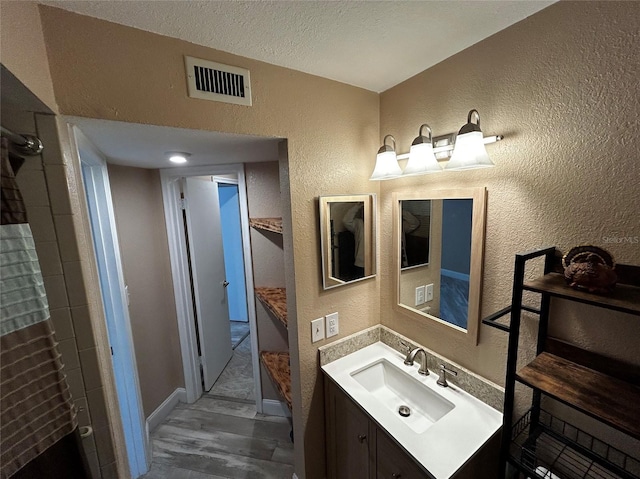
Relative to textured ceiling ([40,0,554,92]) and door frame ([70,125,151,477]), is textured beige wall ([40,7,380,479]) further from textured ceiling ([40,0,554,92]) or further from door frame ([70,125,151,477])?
door frame ([70,125,151,477])

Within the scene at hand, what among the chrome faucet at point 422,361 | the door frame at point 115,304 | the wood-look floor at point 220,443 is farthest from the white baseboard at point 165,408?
the chrome faucet at point 422,361

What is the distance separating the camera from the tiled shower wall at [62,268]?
82cm

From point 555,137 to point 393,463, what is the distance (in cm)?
138

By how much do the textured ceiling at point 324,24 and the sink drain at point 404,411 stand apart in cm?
167

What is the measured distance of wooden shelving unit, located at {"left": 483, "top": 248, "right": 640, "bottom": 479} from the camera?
0.70 m

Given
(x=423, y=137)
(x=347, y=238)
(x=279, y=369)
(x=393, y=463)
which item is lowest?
(x=279, y=369)

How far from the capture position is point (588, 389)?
76 cm

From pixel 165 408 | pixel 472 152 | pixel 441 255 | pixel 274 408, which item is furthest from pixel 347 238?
pixel 165 408

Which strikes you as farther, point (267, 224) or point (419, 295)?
point (267, 224)

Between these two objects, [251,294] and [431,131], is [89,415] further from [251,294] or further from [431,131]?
[431,131]

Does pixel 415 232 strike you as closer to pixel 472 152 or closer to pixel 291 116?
pixel 472 152

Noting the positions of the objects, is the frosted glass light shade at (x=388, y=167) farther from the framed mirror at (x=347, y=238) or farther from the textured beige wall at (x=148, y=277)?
the textured beige wall at (x=148, y=277)

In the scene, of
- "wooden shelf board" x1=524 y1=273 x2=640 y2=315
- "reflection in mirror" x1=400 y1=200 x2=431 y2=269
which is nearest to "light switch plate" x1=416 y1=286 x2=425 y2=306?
"reflection in mirror" x1=400 y1=200 x2=431 y2=269

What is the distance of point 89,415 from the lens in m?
0.99
